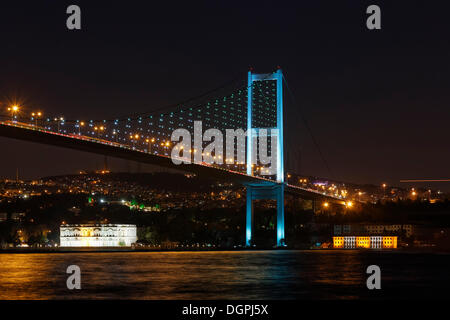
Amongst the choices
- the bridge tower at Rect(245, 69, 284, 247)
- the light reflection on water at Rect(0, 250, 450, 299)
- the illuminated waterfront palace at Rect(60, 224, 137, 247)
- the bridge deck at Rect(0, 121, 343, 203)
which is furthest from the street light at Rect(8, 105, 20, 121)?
the illuminated waterfront palace at Rect(60, 224, 137, 247)

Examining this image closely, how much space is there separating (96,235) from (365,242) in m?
32.5

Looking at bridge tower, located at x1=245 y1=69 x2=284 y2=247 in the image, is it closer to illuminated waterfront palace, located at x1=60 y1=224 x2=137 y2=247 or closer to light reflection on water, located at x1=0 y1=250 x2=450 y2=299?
light reflection on water, located at x1=0 y1=250 x2=450 y2=299

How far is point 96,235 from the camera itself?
9944 centimetres

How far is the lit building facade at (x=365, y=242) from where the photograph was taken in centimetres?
8764

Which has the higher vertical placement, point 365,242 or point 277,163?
point 277,163

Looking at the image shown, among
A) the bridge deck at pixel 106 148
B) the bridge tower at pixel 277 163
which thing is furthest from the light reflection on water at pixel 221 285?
the bridge tower at pixel 277 163

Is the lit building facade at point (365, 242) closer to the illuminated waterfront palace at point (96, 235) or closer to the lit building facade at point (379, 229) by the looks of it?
the lit building facade at point (379, 229)

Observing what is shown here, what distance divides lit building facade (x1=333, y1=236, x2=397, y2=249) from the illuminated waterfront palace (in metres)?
25.1

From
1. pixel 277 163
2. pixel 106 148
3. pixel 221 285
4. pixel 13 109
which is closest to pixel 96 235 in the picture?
pixel 277 163

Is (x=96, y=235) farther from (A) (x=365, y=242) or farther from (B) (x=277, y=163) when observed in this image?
(B) (x=277, y=163)

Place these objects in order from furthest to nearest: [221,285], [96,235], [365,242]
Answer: [96,235] → [365,242] → [221,285]

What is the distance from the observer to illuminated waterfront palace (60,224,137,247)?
97.8 metres
